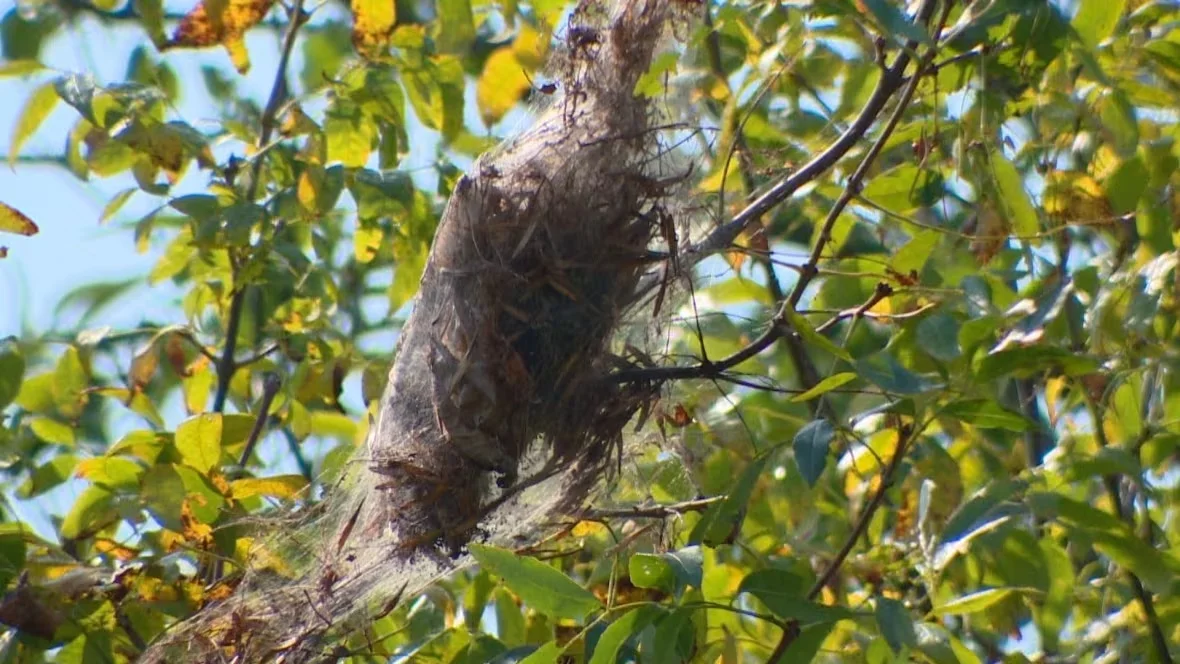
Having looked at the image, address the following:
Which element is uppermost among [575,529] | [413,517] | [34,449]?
[34,449]

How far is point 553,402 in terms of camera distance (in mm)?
1672

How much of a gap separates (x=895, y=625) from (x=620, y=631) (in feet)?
0.94

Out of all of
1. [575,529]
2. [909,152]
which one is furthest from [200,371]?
[909,152]

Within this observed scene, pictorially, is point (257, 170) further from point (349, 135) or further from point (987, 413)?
point (987, 413)

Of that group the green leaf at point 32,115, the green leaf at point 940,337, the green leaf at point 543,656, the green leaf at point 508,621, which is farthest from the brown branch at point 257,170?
the green leaf at point 940,337

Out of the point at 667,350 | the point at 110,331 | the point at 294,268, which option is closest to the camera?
the point at 667,350

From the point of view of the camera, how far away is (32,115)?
7.47 ft

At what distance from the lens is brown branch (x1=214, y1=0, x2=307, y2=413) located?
264 cm

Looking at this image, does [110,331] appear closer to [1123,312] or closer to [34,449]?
[34,449]

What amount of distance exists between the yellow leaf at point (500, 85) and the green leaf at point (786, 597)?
0.94 meters

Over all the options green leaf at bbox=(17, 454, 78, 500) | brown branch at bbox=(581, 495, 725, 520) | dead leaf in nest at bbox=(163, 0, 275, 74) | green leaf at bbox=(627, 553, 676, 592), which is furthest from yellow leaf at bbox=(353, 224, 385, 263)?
green leaf at bbox=(627, 553, 676, 592)

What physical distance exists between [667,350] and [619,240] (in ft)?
0.96

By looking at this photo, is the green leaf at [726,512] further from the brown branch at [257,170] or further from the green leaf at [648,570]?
the brown branch at [257,170]

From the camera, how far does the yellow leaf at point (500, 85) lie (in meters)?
2.23
